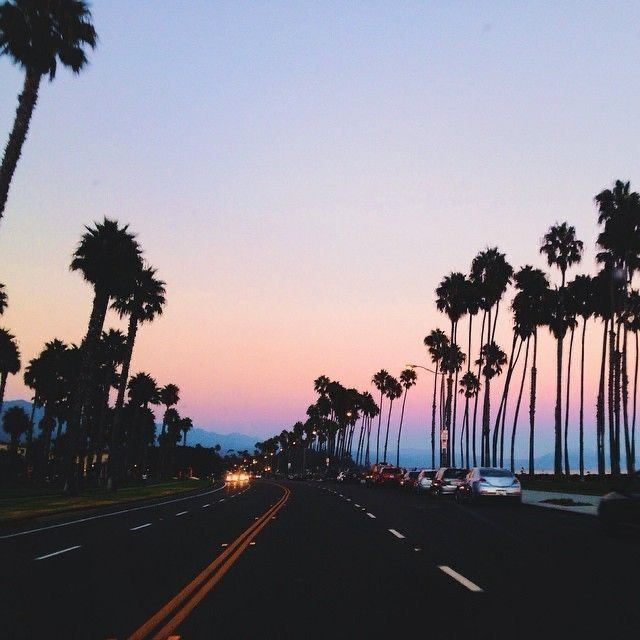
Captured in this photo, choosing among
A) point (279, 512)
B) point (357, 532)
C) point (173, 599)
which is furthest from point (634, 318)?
point (173, 599)

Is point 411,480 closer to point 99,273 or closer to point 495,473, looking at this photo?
point 495,473

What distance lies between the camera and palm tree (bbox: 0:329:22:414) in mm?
66375

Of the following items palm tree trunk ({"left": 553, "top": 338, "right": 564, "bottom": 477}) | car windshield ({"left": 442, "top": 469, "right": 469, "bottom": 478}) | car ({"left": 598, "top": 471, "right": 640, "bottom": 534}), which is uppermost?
palm tree trunk ({"left": 553, "top": 338, "right": 564, "bottom": 477})

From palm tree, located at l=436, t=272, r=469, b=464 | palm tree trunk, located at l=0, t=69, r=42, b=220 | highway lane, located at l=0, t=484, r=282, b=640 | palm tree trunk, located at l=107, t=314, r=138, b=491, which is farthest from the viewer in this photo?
palm tree, located at l=436, t=272, r=469, b=464

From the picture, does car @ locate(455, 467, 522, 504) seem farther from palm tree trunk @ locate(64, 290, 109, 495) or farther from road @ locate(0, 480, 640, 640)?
palm tree trunk @ locate(64, 290, 109, 495)

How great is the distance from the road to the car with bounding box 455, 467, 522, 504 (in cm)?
1041

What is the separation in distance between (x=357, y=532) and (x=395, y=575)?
7302mm

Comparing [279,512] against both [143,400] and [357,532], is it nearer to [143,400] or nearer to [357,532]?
[357,532]

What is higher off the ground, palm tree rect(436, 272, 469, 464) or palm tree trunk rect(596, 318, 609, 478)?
palm tree rect(436, 272, 469, 464)

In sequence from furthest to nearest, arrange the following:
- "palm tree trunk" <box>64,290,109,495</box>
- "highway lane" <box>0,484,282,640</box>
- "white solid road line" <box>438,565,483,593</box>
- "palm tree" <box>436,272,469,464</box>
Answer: "palm tree" <box>436,272,469,464</box>, "palm tree trunk" <box>64,290,109,495</box>, "white solid road line" <box>438,565,483,593</box>, "highway lane" <box>0,484,282,640</box>

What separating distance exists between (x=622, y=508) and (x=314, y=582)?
29.9ft

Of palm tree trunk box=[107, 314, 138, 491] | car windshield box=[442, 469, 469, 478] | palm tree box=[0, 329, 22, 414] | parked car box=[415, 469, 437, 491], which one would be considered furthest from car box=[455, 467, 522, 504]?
palm tree box=[0, 329, 22, 414]

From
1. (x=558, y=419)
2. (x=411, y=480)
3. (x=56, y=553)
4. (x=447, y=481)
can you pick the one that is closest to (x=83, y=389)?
(x=447, y=481)

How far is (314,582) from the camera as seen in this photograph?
10.4 meters
